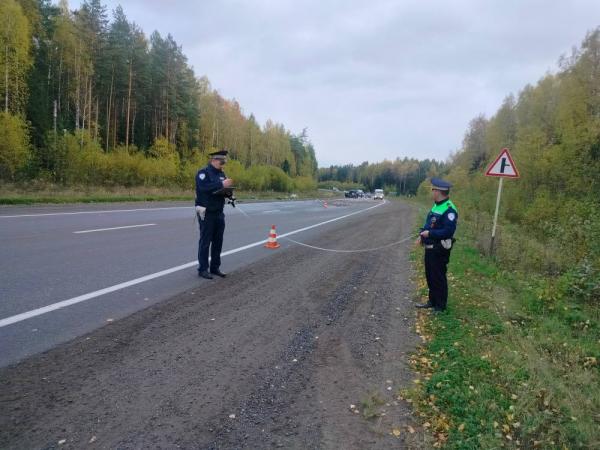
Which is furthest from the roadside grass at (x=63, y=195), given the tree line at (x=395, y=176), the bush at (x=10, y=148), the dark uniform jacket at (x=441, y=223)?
the tree line at (x=395, y=176)

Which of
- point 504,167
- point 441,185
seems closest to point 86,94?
point 504,167

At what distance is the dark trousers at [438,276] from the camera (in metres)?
5.68

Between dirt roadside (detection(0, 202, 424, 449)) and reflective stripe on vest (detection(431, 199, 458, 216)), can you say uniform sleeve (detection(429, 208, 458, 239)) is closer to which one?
reflective stripe on vest (detection(431, 199, 458, 216))

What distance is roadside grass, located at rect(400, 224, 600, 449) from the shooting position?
9.46ft

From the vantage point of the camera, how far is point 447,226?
5.56 meters

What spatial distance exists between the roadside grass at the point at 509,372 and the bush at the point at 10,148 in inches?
1000

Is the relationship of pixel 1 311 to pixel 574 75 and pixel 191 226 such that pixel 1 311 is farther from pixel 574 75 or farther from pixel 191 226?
pixel 574 75

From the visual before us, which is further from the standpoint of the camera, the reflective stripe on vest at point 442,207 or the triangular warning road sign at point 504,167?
the triangular warning road sign at point 504,167

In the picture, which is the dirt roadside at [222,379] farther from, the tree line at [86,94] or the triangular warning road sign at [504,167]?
the tree line at [86,94]

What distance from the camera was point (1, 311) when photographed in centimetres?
440

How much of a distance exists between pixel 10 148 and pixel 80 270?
2150cm

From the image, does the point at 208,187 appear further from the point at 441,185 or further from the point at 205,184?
the point at 441,185

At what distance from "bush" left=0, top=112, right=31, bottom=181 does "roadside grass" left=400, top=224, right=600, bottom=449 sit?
2540cm

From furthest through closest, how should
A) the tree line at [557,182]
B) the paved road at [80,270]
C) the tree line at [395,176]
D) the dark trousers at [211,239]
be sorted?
the tree line at [395,176]
the tree line at [557,182]
the dark trousers at [211,239]
the paved road at [80,270]
